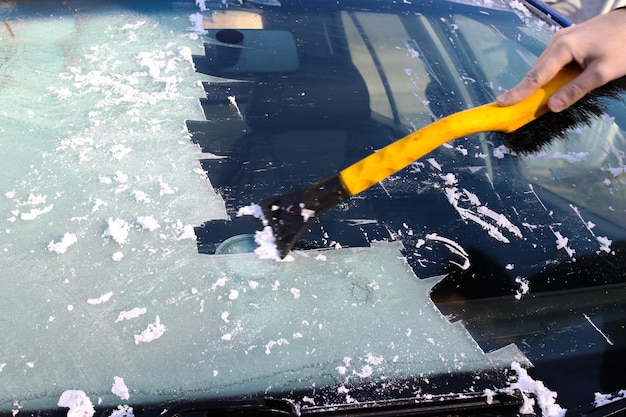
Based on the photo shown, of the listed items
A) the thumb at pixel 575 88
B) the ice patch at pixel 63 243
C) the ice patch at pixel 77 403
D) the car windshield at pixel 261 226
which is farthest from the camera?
the thumb at pixel 575 88

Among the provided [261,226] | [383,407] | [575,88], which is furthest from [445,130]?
[383,407]

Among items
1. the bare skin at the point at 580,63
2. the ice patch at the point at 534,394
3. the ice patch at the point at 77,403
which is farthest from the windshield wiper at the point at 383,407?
the bare skin at the point at 580,63

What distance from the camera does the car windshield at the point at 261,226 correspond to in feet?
3.19

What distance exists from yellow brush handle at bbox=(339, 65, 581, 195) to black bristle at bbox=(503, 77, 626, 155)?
0.08 meters

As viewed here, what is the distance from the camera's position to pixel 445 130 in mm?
1153

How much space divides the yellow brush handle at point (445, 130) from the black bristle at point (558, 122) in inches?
3.3

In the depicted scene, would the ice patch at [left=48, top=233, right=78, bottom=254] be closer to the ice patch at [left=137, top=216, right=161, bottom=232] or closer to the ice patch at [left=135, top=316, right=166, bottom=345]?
the ice patch at [left=137, top=216, right=161, bottom=232]

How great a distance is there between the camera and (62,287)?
1033 millimetres

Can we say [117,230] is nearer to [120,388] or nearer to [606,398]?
[120,388]

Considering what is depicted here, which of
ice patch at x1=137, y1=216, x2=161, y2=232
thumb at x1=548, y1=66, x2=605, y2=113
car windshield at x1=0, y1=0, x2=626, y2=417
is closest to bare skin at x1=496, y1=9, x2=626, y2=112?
thumb at x1=548, y1=66, x2=605, y2=113

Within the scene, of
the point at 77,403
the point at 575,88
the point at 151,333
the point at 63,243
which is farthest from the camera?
the point at 575,88

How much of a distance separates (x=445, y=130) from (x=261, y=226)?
1.45ft

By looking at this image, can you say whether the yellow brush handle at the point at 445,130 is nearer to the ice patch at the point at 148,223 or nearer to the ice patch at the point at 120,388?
the ice patch at the point at 148,223

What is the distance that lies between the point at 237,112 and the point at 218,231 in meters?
0.43
